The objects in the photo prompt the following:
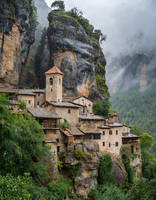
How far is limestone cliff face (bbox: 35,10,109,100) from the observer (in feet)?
183

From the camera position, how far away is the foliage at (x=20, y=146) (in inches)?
719

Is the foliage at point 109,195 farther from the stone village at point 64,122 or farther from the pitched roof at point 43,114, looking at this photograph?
the pitched roof at point 43,114

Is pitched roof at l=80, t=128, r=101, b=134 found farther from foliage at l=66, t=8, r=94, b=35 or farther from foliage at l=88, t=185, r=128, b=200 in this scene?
foliage at l=66, t=8, r=94, b=35

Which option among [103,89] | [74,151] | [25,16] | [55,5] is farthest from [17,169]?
[55,5]

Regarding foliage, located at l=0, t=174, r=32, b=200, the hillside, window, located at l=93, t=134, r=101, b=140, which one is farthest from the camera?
the hillside

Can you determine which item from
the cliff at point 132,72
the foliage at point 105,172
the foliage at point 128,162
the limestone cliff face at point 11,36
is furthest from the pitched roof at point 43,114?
the cliff at point 132,72

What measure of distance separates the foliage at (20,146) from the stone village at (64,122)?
4.28m

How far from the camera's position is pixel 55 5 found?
71938mm

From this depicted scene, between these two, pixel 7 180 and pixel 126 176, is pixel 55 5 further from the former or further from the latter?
pixel 7 180

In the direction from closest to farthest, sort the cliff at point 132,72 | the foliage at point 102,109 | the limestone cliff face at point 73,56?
1. the foliage at point 102,109
2. the limestone cliff face at point 73,56
3. the cliff at point 132,72

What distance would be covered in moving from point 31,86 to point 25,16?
818 inches

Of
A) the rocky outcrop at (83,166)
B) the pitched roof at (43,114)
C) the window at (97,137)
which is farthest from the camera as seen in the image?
the window at (97,137)

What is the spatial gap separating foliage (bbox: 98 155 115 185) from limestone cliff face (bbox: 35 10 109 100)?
23073 mm

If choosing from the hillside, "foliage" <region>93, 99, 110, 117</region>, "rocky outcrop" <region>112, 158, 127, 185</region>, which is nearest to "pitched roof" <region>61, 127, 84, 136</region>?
"rocky outcrop" <region>112, 158, 127, 185</region>
